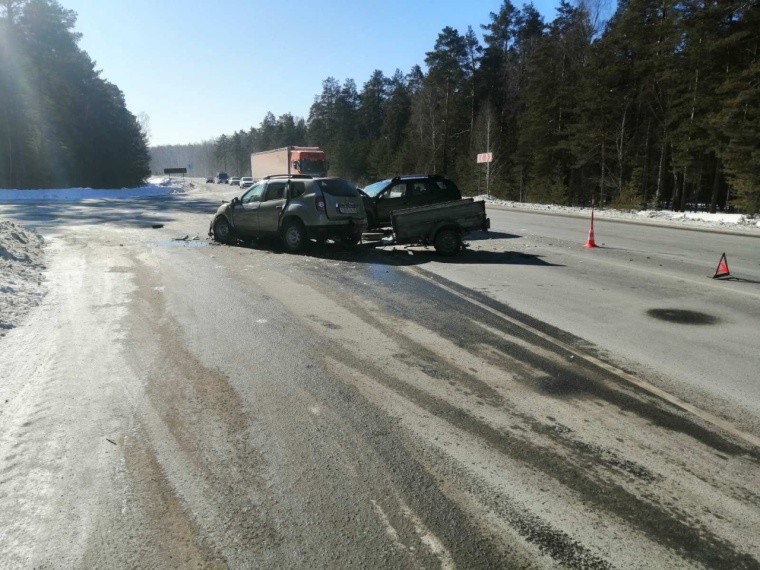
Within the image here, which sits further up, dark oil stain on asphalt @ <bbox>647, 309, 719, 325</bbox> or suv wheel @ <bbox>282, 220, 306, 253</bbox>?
suv wheel @ <bbox>282, 220, 306, 253</bbox>

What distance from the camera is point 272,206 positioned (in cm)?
1367

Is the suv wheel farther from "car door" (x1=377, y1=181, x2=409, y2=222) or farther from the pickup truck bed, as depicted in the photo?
"car door" (x1=377, y1=181, x2=409, y2=222)

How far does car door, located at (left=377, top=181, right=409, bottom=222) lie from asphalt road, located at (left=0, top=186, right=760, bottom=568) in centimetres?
841

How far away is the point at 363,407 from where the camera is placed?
4281mm

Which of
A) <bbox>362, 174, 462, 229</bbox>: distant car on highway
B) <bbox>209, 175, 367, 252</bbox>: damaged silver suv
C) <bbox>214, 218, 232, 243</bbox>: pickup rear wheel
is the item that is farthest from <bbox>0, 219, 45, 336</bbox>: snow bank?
<bbox>362, 174, 462, 229</bbox>: distant car on highway

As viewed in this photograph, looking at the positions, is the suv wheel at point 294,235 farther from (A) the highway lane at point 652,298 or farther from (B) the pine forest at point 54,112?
(B) the pine forest at point 54,112

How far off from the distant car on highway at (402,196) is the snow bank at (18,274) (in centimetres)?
872

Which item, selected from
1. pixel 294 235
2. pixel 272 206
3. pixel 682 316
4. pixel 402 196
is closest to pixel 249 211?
pixel 272 206

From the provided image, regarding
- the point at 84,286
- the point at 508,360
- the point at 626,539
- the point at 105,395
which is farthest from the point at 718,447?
the point at 84,286

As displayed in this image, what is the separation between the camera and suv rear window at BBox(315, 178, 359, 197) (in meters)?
13.0

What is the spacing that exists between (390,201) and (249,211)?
169 inches

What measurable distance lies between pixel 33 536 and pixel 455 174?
178 ft

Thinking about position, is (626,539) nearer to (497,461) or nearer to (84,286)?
(497,461)

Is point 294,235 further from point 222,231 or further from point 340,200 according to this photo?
point 222,231
